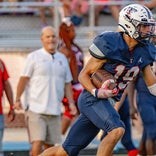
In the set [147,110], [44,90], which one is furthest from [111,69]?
[147,110]

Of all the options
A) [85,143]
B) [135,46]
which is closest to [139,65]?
[135,46]

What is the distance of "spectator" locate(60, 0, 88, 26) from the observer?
45.6 ft

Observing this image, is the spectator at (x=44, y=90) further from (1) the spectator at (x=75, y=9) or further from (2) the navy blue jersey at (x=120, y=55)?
(1) the spectator at (x=75, y=9)

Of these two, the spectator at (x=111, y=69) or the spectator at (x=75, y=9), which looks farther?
the spectator at (x=75, y=9)

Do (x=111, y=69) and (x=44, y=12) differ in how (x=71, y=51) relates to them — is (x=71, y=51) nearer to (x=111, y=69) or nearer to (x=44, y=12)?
(x=44, y=12)

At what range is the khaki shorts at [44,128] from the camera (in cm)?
1019

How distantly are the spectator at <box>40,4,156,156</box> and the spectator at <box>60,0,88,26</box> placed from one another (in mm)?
5406

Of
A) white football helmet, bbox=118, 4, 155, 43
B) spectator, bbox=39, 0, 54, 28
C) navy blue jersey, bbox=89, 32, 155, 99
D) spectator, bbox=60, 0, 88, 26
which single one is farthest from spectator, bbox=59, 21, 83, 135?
white football helmet, bbox=118, 4, 155, 43

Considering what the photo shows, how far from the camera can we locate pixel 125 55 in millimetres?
8312

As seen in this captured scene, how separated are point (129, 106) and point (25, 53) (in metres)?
3.41

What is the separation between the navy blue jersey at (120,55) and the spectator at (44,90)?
1.95m

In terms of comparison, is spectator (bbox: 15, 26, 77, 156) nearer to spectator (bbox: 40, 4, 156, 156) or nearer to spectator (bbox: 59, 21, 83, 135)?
spectator (bbox: 59, 21, 83, 135)

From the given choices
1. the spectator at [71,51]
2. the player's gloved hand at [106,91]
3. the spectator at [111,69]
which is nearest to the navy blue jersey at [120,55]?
the spectator at [111,69]

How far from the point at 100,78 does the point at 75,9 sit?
6.04m
